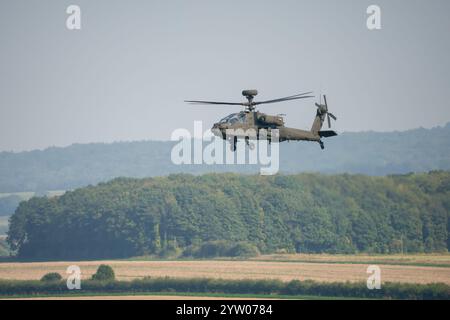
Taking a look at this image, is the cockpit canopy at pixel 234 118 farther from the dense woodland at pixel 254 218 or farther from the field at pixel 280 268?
the dense woodland at pixel 254 218

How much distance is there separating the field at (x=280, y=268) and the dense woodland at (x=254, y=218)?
8144 millimetres

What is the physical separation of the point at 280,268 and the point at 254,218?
32466 millimetres

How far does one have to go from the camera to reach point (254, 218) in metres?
143

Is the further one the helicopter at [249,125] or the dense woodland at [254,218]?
the dense woodland at [254,218]

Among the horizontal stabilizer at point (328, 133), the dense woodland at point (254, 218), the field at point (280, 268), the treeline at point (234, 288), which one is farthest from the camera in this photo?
the dense woodland at point (254, 218)

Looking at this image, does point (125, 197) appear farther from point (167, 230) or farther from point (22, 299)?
point (22, 299)

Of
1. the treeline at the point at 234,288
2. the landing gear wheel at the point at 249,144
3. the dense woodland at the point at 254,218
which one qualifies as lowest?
the treeline at the point at 234,288

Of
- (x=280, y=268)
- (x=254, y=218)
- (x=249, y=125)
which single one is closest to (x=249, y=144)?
(x=249, y=125)

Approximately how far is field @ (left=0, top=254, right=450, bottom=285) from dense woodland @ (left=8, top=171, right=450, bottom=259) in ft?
26.7

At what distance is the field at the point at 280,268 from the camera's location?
102m

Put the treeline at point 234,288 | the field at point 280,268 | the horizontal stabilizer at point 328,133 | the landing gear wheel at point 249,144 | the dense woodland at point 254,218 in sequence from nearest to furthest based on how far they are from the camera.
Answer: the landing gear wheel at point 249,144 → the horizontal stabilizer at point 328,133 → the treeline at point 234,288 → the field at point 280,268 → the dense woodland at point 254,218

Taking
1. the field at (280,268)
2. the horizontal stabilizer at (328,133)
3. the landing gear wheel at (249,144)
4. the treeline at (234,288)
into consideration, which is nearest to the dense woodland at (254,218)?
the field at (280,268)

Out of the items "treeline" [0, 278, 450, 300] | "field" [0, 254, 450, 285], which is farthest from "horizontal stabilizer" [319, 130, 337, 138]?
"field" [0, 254, 450, 285]

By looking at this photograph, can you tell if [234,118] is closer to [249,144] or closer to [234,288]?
[249,144]
